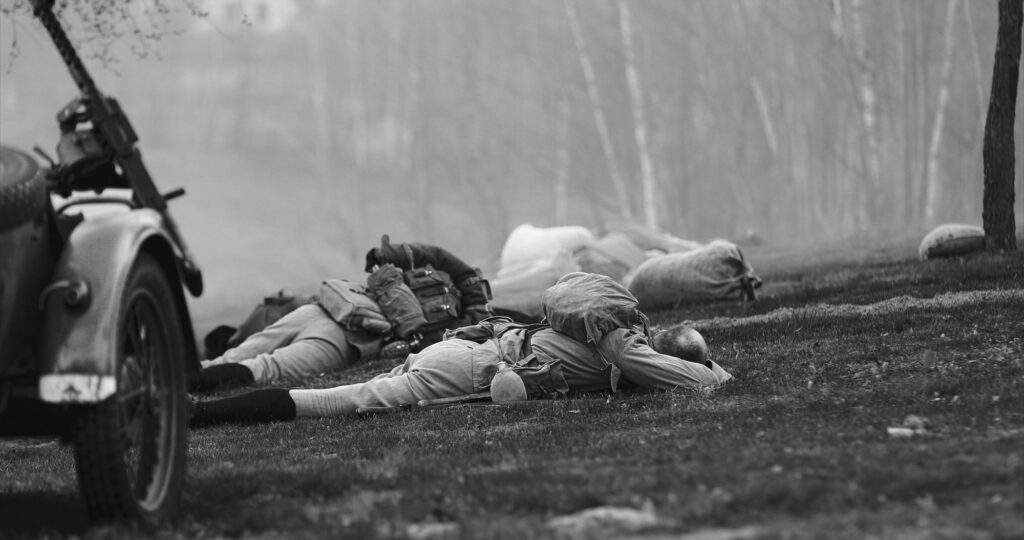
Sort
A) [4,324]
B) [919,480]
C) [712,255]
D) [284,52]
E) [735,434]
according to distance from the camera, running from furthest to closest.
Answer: [284,52] < [712,255] < [735,434] < [919,480] < [4,324]

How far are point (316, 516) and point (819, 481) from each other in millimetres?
1878

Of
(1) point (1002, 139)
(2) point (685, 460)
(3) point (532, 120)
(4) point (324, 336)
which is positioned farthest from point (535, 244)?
(3) point (532, 120)

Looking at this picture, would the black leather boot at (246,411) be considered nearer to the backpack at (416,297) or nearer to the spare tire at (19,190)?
the backpack at (416,297)

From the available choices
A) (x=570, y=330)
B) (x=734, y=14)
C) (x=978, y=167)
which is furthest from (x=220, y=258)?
(x=570, y=330)

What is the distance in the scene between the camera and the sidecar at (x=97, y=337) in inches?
183

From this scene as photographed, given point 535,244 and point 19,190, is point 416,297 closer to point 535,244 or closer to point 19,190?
point 19,190

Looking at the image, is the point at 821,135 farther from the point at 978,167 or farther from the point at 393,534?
the point at 393,534

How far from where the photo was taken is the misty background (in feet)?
139

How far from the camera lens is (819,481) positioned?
508cm

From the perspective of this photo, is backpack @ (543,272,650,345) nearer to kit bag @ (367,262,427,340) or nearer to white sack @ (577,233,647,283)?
kit bag @ (367,262,427,340)

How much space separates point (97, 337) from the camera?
4.66 meters

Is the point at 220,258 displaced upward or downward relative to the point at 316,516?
downward

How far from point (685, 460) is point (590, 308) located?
233cm

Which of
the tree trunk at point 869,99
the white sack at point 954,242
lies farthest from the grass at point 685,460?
the tree trunk at point 869,99
